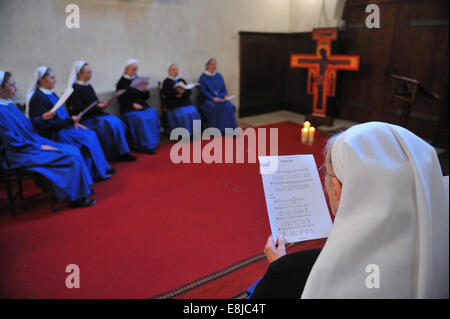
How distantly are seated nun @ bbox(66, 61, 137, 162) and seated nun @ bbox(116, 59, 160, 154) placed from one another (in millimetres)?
262

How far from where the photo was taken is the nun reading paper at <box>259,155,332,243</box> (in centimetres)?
124

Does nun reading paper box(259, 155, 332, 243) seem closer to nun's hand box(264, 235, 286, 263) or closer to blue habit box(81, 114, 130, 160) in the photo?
nun's hand box(264, 235, 286, 263)

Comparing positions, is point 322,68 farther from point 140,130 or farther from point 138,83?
point 140,130

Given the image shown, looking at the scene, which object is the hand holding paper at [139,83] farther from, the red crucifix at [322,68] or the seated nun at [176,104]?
the red crucifix at [322,68]

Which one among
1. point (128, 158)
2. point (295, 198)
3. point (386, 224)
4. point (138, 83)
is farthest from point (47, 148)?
point (386, 224)

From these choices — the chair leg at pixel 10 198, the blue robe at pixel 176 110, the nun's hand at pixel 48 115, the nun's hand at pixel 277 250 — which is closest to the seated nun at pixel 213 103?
the blue robe at pixel 176 110

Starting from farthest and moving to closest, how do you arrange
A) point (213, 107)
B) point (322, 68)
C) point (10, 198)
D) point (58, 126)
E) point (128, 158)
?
point (322, 68) < point (213, 107) < point (128, 158) < point (58, 126) < point (10, 198)

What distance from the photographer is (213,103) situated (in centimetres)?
578

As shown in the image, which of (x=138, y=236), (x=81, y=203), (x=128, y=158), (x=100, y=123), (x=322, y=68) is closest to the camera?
(x=138, y=236)

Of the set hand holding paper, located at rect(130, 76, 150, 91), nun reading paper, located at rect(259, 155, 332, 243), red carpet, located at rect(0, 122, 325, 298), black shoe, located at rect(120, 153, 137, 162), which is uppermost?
hand holding paper, located at rect(130, 76, 150, 91)

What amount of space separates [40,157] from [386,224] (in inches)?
125

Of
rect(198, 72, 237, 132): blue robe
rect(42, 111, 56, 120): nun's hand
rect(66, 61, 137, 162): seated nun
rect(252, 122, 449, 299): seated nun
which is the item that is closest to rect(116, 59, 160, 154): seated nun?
rect(66, 61, 137, 162): seated nun

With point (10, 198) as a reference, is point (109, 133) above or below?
above
